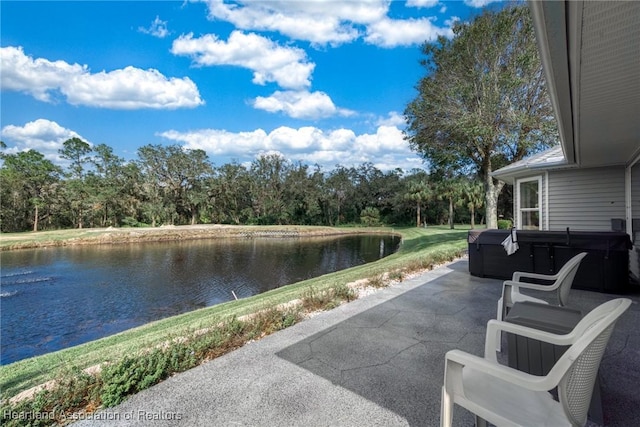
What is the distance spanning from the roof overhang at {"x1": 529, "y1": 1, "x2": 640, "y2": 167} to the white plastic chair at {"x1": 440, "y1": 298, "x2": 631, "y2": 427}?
1.54 m

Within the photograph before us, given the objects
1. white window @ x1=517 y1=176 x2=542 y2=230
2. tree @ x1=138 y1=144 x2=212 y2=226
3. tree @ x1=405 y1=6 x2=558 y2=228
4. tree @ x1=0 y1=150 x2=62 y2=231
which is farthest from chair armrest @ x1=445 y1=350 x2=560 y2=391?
tree @ x1=0 y1=150 x2=62 y2=231

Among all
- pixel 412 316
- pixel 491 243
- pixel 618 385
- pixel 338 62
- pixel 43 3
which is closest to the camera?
pixel 618 385

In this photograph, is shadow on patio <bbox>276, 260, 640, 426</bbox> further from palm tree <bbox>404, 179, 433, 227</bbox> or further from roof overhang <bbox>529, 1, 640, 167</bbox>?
palm tree <bbox>404, 179, 433, 227</bbox>

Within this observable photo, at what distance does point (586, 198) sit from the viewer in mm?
6707

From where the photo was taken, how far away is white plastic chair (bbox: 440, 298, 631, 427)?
1115mm

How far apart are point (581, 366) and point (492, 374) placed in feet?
1.06

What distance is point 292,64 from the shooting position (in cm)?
1363

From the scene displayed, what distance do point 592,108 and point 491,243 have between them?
9.20 feet

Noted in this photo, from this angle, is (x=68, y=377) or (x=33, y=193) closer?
(x=68, y=377)

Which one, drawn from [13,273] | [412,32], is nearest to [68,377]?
[412,32]

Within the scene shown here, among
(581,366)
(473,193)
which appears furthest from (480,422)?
(473,193)

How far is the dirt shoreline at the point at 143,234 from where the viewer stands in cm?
2045

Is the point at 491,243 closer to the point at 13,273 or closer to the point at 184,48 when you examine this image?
the point at 184,48

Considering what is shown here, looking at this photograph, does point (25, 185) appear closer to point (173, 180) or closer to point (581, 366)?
point (173, 180)
